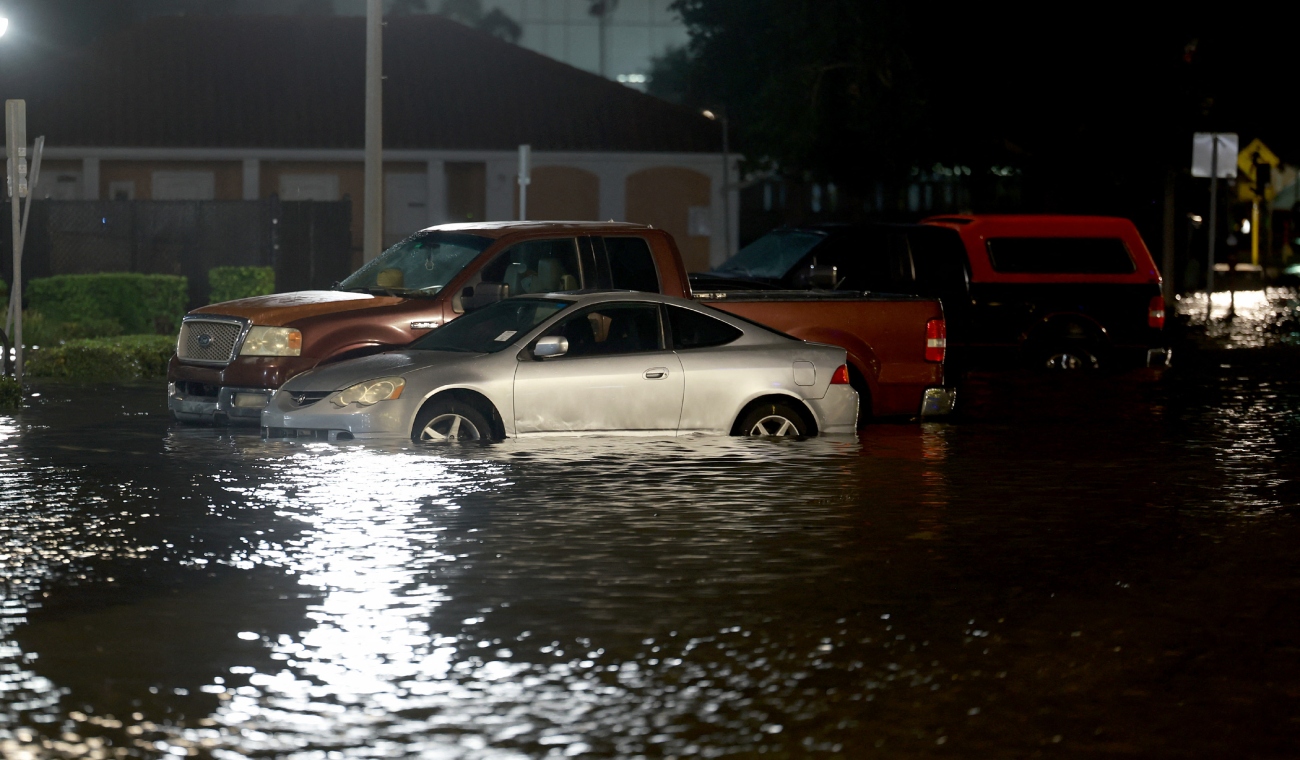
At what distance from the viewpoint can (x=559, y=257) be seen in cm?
1695

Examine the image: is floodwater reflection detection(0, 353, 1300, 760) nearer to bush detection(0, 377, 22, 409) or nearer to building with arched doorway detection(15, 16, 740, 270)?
bush detection(0, 377, 22, 409)

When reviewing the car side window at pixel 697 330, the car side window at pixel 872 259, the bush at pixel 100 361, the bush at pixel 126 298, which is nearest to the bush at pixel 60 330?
the bush at pixel 126 298

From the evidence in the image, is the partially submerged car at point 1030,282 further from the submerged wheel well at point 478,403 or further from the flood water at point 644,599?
the submerged wheel well at point 478,403

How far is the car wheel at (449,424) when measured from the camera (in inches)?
567

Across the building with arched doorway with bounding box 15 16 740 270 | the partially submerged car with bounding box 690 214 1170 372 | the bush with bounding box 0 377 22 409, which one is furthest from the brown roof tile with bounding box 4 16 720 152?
the bush with bounding box 0 377 22 409

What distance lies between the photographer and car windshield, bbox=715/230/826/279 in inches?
853

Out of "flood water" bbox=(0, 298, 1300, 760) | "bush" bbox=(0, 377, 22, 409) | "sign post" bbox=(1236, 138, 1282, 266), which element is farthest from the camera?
"sign post" bbox=(1236, 138, 1282, 266)

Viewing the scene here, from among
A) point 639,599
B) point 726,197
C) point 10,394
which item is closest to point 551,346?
point 639,599

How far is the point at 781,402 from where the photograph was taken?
50.2ft

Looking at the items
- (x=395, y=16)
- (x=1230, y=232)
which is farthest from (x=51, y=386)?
(x=1230, y=232)

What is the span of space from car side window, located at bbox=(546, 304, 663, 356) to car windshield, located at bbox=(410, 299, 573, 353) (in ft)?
0.67

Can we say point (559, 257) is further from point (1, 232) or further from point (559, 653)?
point (1, 232)

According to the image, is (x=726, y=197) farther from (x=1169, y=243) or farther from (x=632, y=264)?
(x=632, y=264)

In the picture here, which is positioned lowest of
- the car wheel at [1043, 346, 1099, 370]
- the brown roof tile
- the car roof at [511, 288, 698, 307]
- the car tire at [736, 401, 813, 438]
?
the car tire at [736, 401, 813, 438]
